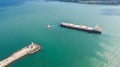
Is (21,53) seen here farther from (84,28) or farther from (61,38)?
(84,28)

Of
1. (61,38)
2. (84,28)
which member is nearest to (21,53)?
(61,38)

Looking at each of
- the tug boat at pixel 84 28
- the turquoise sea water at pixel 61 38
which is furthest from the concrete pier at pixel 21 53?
the tug boat at pixel 84 28

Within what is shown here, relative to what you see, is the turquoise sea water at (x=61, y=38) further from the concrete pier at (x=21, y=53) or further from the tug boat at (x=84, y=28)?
the tug boat at (x=84, y=28)

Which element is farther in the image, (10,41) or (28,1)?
(28,1)

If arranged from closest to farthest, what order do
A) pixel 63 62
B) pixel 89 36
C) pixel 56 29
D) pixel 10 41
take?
pixel 63 62, pixel 10 41, pixel 89 36, pixel 56 29

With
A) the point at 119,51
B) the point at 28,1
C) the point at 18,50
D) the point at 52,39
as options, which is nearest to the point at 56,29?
the point at 52,39

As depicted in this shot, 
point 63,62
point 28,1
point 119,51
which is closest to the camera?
point 63,62

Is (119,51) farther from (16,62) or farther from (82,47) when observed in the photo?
(16,62)
